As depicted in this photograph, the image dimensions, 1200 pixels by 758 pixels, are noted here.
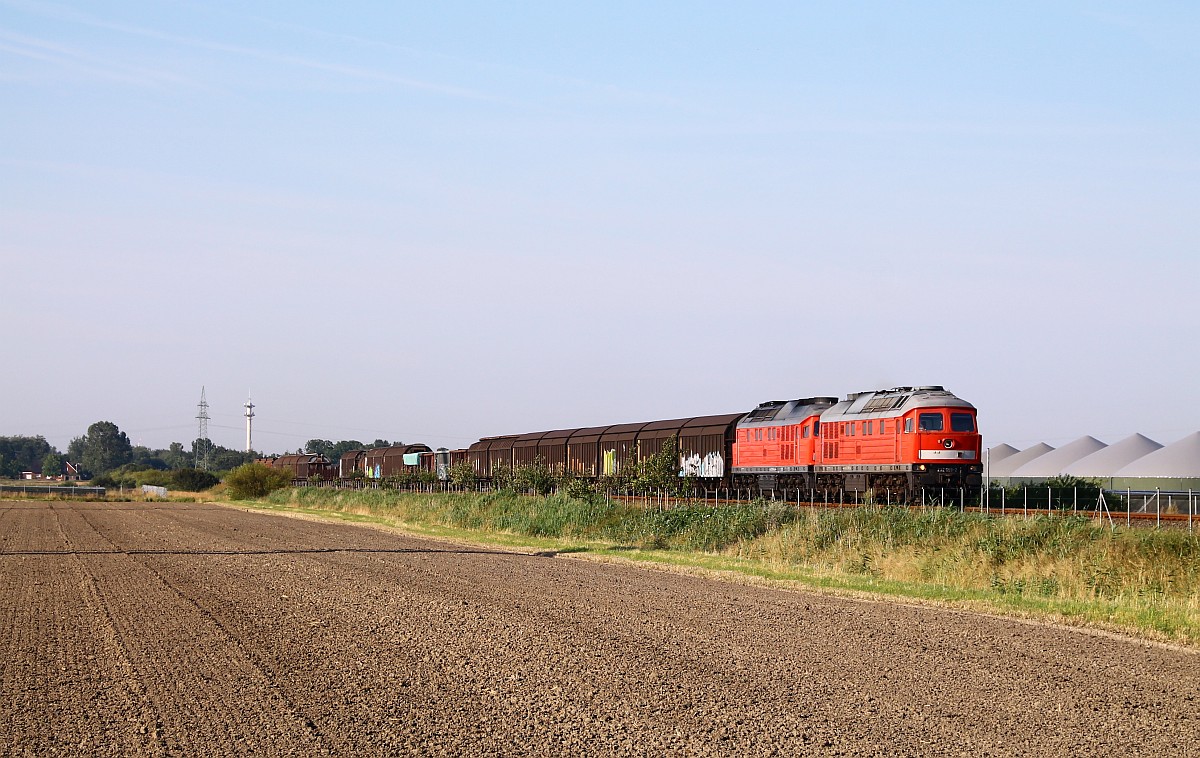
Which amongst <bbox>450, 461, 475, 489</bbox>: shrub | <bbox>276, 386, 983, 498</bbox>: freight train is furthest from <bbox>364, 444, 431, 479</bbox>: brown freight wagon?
<bbox>276, 386, 983, 498</bbox>: freight train

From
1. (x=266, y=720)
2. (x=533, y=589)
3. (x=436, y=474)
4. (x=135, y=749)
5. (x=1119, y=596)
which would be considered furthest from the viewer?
(x=436, y=474)

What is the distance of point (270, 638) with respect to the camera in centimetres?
1286

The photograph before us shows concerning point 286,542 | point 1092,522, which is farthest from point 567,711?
point 286,542

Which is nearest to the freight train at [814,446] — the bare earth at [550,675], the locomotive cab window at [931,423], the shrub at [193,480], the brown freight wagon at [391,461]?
the locomotive cab window at [931,423]

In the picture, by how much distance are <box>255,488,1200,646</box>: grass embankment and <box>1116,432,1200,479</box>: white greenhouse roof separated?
185 feet

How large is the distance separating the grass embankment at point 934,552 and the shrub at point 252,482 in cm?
5859

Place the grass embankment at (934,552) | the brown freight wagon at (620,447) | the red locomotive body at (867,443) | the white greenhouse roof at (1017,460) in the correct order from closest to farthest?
the grass embankment at (934,552) < the red locomotive body at (867,443) < the brown freight wagon at (620,447) < the white greenhouse roof at (1017,460)

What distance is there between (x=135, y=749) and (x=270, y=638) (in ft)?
15.9

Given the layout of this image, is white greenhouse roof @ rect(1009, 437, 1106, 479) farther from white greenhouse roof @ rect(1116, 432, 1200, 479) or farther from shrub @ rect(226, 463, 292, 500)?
shrub @ rect(226, 463, 292, 500)

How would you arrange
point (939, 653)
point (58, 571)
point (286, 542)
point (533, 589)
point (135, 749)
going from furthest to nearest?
point (286, 542) → point (58, 571) → point (533, 589) → point (939, 653) → point (135, 749)

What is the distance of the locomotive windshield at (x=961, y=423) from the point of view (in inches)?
1391

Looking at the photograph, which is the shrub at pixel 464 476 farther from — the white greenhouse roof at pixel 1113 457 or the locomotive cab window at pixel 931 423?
the white greenhouse roof at pixel 1113 457

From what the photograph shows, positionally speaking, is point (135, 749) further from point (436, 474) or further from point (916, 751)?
point (436, 474)

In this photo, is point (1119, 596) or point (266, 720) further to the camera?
point (1119, 596)
